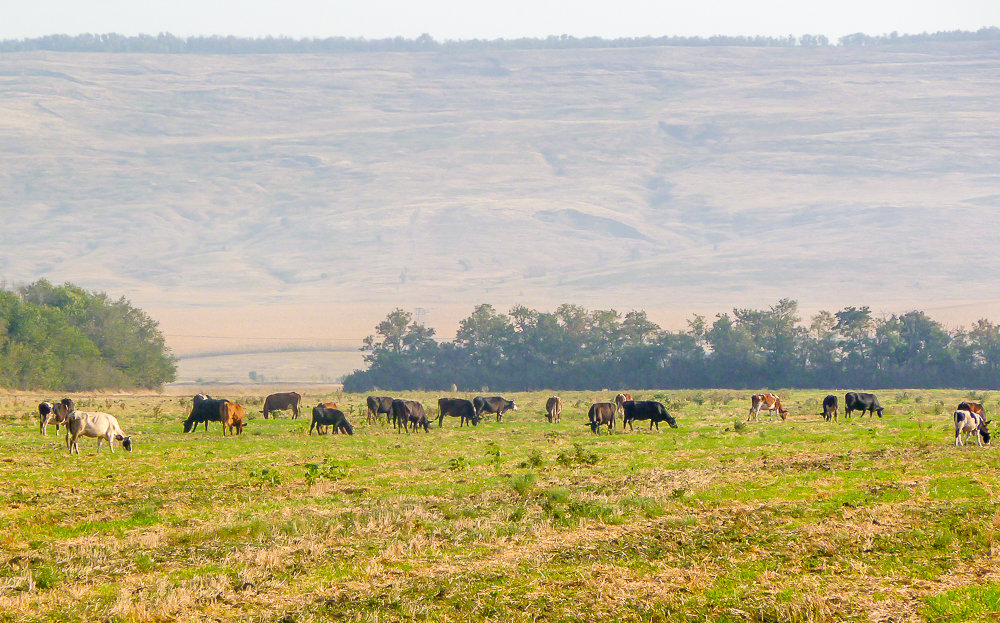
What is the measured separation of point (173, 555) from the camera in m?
16.0

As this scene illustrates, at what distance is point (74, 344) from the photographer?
8862 centimetres

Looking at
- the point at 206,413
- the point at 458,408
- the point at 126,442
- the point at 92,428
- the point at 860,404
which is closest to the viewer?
the point at 92,428

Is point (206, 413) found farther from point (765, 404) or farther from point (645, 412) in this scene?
point (765, 404)

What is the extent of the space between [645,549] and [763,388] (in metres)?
80.4

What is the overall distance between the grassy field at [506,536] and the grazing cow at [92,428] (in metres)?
0.53

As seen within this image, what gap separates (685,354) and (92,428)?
75758 mm

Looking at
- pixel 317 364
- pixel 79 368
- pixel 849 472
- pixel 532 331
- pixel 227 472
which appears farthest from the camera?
pixel 317 364

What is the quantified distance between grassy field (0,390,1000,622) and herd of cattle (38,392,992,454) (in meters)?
1.01

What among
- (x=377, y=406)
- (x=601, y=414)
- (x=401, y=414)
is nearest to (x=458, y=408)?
(x=377, y=406)

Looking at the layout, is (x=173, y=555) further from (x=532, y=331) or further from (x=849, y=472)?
(x=532, y=331)

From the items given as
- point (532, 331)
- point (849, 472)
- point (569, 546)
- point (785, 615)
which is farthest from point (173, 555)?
point (532, 331)

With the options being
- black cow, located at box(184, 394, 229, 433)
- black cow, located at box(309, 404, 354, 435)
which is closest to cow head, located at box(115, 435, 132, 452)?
black cow, located at box(184, 394, 229, 433)

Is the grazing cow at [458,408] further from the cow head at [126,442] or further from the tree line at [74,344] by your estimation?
the tree line at [74,344]

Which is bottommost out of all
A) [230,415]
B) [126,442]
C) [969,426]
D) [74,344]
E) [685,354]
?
[126,442]
